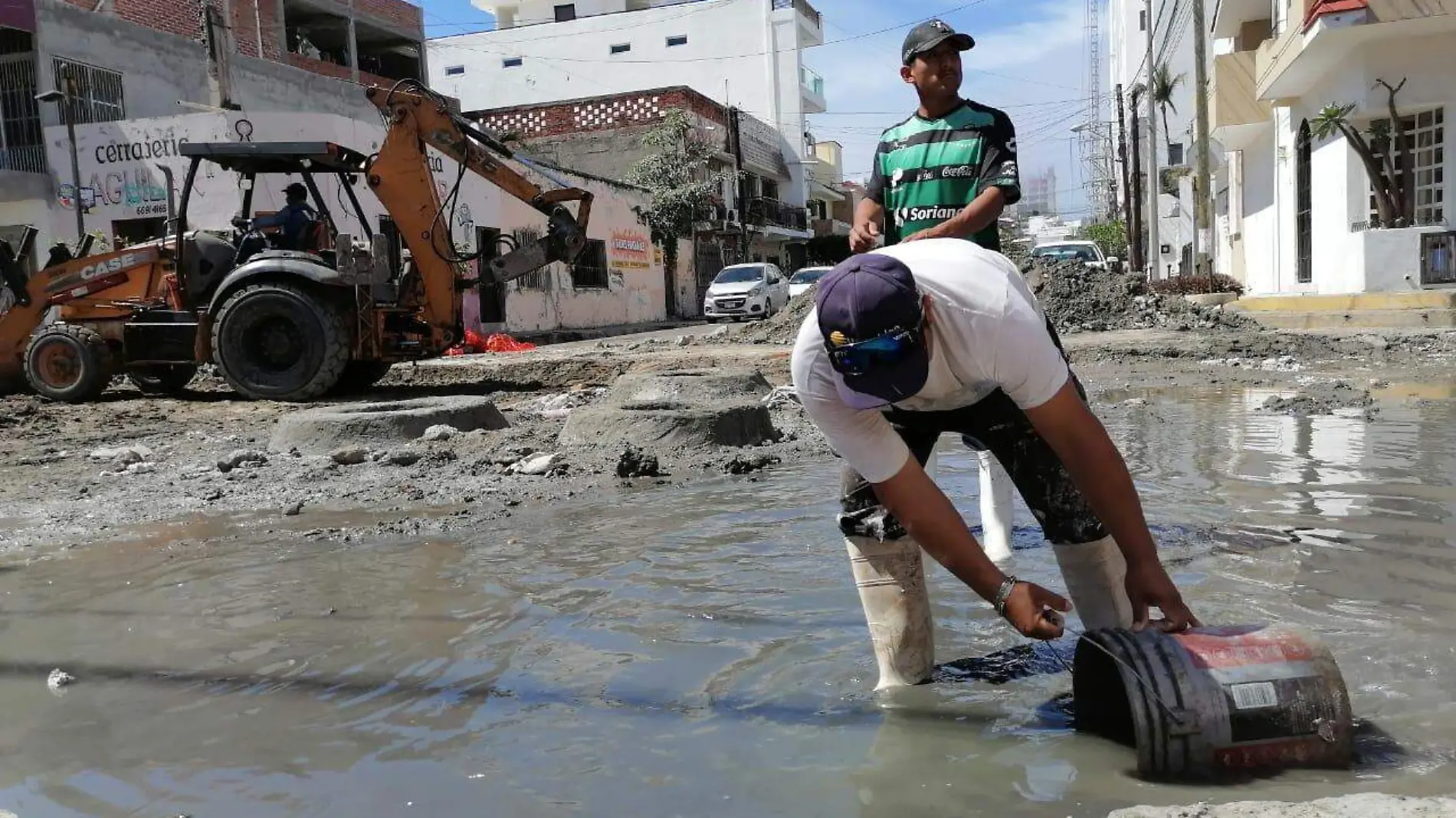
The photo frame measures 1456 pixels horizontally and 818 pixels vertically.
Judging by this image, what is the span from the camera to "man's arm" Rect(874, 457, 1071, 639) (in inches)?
88.7

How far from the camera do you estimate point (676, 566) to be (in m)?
3.94

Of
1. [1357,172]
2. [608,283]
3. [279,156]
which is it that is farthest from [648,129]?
[279,156]

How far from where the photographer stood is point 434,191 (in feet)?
32.6

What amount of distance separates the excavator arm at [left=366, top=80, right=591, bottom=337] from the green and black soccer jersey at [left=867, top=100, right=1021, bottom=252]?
656 cm

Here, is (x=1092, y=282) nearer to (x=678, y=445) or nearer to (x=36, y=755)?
(x=678, y=445)

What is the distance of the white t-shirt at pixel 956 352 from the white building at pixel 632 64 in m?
43.0

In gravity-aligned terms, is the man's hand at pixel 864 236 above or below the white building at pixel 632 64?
below

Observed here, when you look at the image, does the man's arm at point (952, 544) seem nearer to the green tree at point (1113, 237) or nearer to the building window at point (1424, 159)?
the building window at point (1424, 159)

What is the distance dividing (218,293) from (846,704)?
8.58 m

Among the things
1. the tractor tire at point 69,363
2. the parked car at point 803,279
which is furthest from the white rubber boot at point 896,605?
the parked car at point 803,279

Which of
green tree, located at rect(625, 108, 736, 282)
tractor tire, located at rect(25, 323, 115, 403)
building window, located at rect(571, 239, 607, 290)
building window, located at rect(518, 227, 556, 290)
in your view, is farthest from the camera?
green tree, located at rect(625, 108, 736, 282)

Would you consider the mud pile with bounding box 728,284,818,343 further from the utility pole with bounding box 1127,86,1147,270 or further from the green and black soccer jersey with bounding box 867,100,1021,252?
the utility pole with bounding box 1127,86,1147,270

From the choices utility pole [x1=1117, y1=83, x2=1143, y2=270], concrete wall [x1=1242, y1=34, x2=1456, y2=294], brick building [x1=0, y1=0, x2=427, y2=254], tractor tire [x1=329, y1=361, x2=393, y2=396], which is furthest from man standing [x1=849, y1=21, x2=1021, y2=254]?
utility pole [x1=1117, y1=83, x2=1143, y2=270]

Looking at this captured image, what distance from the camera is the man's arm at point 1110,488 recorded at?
7.18 feet
